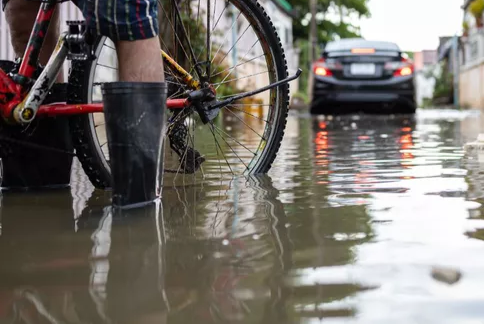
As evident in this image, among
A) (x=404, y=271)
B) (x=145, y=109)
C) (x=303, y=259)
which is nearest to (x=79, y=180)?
(x=145, y=109)

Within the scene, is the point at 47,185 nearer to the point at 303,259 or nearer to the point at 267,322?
the point at 303,259

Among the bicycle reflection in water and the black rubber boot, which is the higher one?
the black rubber boot

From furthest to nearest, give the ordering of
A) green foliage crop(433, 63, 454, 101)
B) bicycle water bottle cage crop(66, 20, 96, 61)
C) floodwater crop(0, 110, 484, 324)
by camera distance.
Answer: green foliage crop(433, 63, 454, 101), bicycle water bottle cage crop(66, 20, 96, 61), floodwater crop(0, 110, 484, 324)

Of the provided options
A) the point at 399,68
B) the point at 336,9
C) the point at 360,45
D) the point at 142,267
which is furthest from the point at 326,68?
the point at 336,9

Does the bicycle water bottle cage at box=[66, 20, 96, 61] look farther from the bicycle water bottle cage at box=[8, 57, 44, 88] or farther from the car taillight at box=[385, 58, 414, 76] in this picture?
the car taillight at box=[385, 58, 414, 76]

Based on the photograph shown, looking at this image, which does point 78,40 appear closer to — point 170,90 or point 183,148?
point 170,90

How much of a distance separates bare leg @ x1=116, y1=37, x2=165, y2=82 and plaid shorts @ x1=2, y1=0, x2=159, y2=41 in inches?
1.0

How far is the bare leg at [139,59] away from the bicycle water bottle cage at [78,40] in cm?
19

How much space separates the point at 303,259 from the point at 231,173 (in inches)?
80.5

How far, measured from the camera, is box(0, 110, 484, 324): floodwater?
1540mm

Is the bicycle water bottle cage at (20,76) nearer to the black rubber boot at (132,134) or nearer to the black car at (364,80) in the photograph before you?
the black rubber boot at (132,134)

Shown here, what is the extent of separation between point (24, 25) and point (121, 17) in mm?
904

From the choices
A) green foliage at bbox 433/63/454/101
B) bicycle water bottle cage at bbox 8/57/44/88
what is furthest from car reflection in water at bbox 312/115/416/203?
green foliage at bbox 433/63/454/101

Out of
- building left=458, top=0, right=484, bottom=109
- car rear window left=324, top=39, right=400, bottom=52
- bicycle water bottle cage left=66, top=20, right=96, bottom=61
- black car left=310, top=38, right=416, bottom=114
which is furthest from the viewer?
building left=458, top=0, right=484, bottom=109
